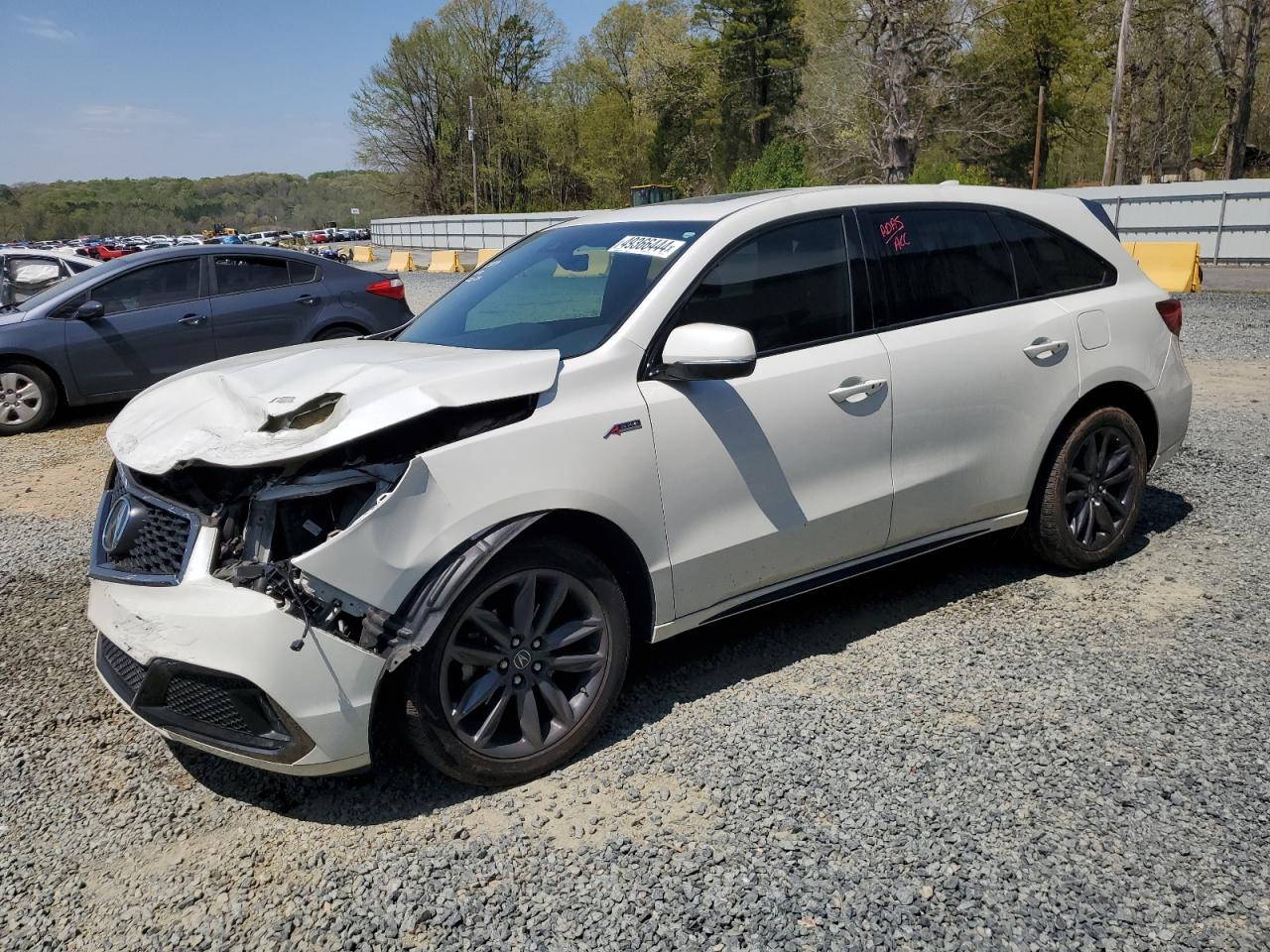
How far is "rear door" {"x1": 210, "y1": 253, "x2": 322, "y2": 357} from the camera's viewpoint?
9.59 metres

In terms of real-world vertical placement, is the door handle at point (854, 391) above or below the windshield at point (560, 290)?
below

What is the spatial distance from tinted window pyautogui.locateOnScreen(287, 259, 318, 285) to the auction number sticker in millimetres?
6964

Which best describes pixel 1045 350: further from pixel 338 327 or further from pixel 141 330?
pixel 141 330

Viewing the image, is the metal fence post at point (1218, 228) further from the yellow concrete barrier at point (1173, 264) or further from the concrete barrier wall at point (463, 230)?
the concrete barrier wall at point (463, 230)

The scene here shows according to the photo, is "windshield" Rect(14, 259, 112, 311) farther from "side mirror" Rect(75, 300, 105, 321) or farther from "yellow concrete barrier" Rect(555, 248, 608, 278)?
"yellow concrete barrier" Rect(555, 248, 608, 278)

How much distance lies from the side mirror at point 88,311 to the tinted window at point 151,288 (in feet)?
0.50

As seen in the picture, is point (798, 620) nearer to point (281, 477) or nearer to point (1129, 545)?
point (1129, 545)

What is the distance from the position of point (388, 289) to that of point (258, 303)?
1359mm

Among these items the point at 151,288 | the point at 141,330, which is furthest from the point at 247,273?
the point at 141,330

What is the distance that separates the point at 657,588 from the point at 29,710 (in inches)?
99.3

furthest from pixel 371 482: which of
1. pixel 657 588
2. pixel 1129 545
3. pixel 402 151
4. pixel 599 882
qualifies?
pixel 402 151

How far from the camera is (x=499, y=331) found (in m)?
3.94

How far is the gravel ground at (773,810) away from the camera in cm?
258

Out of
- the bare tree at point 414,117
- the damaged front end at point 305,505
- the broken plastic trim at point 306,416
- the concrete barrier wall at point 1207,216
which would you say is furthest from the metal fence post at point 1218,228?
the bare tree at point 414,117
